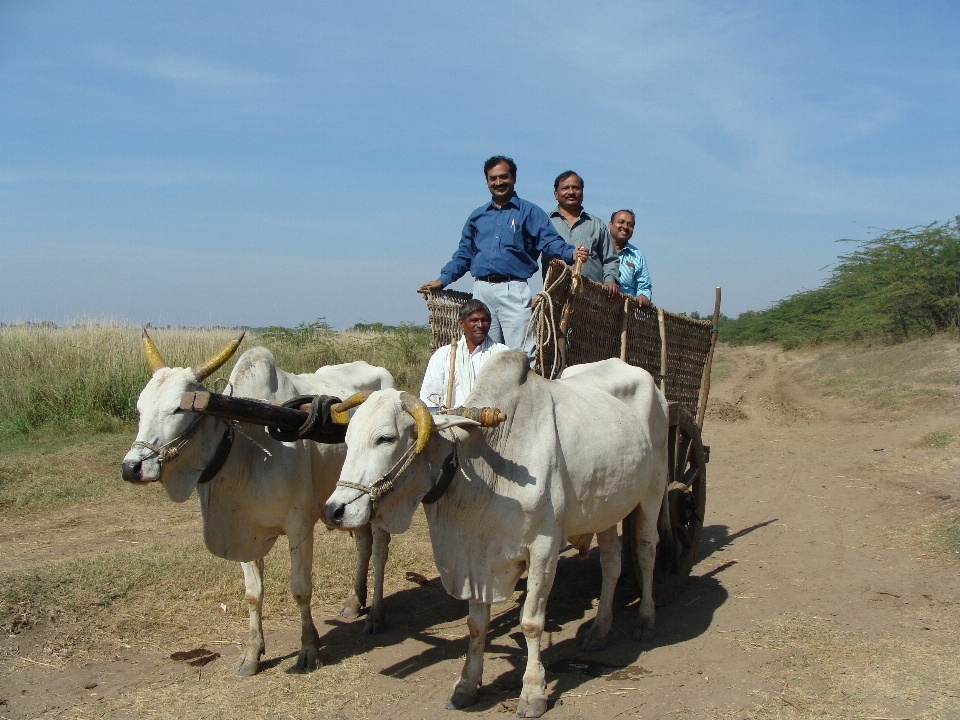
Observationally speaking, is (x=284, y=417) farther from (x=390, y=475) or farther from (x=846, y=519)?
(x=846, y=519)

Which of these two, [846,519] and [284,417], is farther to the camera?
[846,519]

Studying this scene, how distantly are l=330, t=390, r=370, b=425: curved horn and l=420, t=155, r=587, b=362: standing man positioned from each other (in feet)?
5.29

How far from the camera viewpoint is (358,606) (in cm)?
549

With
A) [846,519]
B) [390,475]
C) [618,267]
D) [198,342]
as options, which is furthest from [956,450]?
[198,342]

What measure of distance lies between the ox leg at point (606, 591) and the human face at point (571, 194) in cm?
248

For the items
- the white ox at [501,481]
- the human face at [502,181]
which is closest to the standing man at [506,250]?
the human face at [502,181]

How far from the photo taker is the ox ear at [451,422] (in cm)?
358

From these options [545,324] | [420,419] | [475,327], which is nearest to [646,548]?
[545,324]

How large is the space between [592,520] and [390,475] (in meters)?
1.34

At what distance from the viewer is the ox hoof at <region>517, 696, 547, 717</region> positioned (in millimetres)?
3779

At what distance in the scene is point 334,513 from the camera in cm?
330

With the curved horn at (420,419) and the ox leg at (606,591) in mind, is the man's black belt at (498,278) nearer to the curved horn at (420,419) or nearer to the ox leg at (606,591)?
the ox leg at (606,591)

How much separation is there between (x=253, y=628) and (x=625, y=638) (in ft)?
7.02

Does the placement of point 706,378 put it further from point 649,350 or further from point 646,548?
point 646,548
